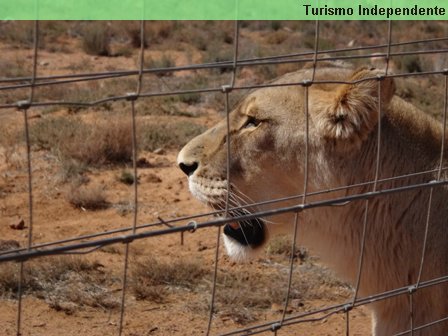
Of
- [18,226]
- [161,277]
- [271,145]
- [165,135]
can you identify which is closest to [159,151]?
[165,135]

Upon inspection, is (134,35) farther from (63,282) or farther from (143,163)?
(63,282)

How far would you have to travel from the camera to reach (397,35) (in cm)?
2180

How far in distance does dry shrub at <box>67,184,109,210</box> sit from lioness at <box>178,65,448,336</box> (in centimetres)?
449

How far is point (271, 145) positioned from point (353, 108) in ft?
1.52

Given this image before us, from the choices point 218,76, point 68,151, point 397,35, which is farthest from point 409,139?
point 397,35

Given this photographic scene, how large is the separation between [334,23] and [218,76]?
9.95m

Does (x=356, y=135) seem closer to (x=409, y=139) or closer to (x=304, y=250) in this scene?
(x=409, y=139)

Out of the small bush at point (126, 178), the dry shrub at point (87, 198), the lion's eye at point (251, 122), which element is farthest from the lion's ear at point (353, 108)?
the small bush at point (126, 178)

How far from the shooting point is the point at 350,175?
10.8 ft

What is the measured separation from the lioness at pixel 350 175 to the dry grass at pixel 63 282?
242 centimetres

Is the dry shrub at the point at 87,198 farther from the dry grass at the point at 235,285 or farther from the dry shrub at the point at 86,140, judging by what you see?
the dry grass at the point at 235,285

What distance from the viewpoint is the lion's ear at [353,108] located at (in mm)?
3039

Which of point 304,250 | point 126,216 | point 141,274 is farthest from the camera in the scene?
point 126,216

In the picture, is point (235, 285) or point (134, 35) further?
point (134, 35)
